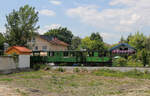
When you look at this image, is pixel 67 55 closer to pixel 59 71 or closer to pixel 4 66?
pixel 59 71

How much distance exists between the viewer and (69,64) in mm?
33188

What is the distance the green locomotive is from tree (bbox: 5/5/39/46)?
9226mm

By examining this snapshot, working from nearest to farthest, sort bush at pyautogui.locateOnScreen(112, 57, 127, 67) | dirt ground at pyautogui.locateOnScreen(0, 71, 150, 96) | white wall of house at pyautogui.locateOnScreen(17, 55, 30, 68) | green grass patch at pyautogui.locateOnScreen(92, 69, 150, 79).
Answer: dirt ground at pyautogui.locateOnScreen(0, 71, 150, 96), green grass patch at pyautogui.locateOnScreen(92, 69, 150, 79), white wall of house at pyautogui.locateOnScreen(17, 55, 30, 68), bush at pyautogui.locateOnScreen(112, 57, 127, 67)

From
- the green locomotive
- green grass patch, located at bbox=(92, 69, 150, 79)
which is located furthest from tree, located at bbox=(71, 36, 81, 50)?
green grass patch, located at bbox=(92, 69, 150, 79)

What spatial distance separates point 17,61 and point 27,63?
8.76 ft

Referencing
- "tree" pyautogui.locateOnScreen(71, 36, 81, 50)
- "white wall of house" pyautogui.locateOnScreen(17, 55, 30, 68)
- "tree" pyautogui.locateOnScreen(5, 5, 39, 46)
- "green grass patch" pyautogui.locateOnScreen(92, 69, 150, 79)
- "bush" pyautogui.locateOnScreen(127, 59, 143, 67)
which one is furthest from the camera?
"tree" pyautogui.locateOnScreen(71, 36, 81, 50)

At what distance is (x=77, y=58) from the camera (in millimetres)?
32594

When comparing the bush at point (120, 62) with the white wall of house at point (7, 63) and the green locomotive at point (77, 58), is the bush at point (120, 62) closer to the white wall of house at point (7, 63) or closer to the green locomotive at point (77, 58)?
the green locomotive at point (77, 58)

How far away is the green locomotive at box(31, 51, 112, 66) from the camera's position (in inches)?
1245

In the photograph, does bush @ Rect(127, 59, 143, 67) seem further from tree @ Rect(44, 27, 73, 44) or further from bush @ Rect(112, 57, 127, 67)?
tree @ Rect(44, 27, 73, 44)

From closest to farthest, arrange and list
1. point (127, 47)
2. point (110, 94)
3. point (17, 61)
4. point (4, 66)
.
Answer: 1. point (110, 94)
2. point (4, 66)
3. point (17, 61)
4. point (127, 47)

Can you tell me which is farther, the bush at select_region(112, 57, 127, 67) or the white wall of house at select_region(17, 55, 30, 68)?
the bush at select_region(112, 57, 127, 67)

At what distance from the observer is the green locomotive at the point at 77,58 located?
31625mm

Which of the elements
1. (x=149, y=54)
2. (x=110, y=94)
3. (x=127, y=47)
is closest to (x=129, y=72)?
(x=149, y=54)
